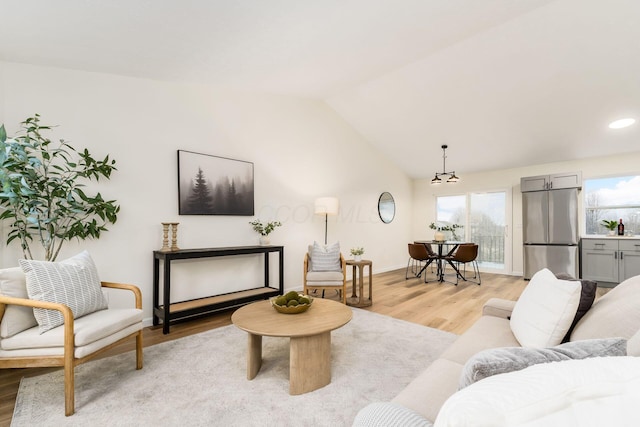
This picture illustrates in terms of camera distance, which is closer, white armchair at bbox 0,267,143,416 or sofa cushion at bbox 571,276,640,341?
sofa cushion at bbox 571,276,640,341

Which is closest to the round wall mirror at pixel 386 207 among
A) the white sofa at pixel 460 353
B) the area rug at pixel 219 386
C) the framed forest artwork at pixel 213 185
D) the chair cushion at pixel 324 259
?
the chair cushion at pixel 324 259

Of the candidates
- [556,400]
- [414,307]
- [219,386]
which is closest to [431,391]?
[556,400]

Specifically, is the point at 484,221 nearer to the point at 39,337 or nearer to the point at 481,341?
the point at 481,341

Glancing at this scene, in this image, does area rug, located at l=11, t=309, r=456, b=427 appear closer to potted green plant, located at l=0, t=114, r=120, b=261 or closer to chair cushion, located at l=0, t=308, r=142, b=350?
chair cushion, located at l=0, t=308, r=142, b=350

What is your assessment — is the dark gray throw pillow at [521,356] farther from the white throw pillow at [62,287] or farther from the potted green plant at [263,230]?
the potted green plant at [263,230]

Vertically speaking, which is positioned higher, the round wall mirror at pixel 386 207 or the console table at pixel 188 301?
the round wall mirror at pixel 386 207

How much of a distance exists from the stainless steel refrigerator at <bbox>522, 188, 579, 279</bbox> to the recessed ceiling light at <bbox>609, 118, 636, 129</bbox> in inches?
47.2

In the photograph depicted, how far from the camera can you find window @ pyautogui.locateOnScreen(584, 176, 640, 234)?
4.96m

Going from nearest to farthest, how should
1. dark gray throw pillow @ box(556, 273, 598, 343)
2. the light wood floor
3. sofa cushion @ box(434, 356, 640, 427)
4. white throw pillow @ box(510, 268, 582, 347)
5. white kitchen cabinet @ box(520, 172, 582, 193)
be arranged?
sofa cushion @ box(434, 356, 640, 427) → white throw pillow @ box(510, 268, 582, 347) → dark gray throw pillow @ box(556, 273, 598, 343) → the light wood floor → white kitchen cabinet @ box(520, 172, 582, 193)

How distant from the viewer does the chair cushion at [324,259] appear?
410 centimetres

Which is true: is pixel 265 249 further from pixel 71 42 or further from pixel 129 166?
pixel 71 42

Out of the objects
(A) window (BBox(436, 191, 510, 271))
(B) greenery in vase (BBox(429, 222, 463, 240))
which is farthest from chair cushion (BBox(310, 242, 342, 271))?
(A) window (BBox(436, 191, 510, 271))

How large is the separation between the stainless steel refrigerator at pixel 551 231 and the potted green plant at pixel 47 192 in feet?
21.7

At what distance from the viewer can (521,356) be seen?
0.77 m
